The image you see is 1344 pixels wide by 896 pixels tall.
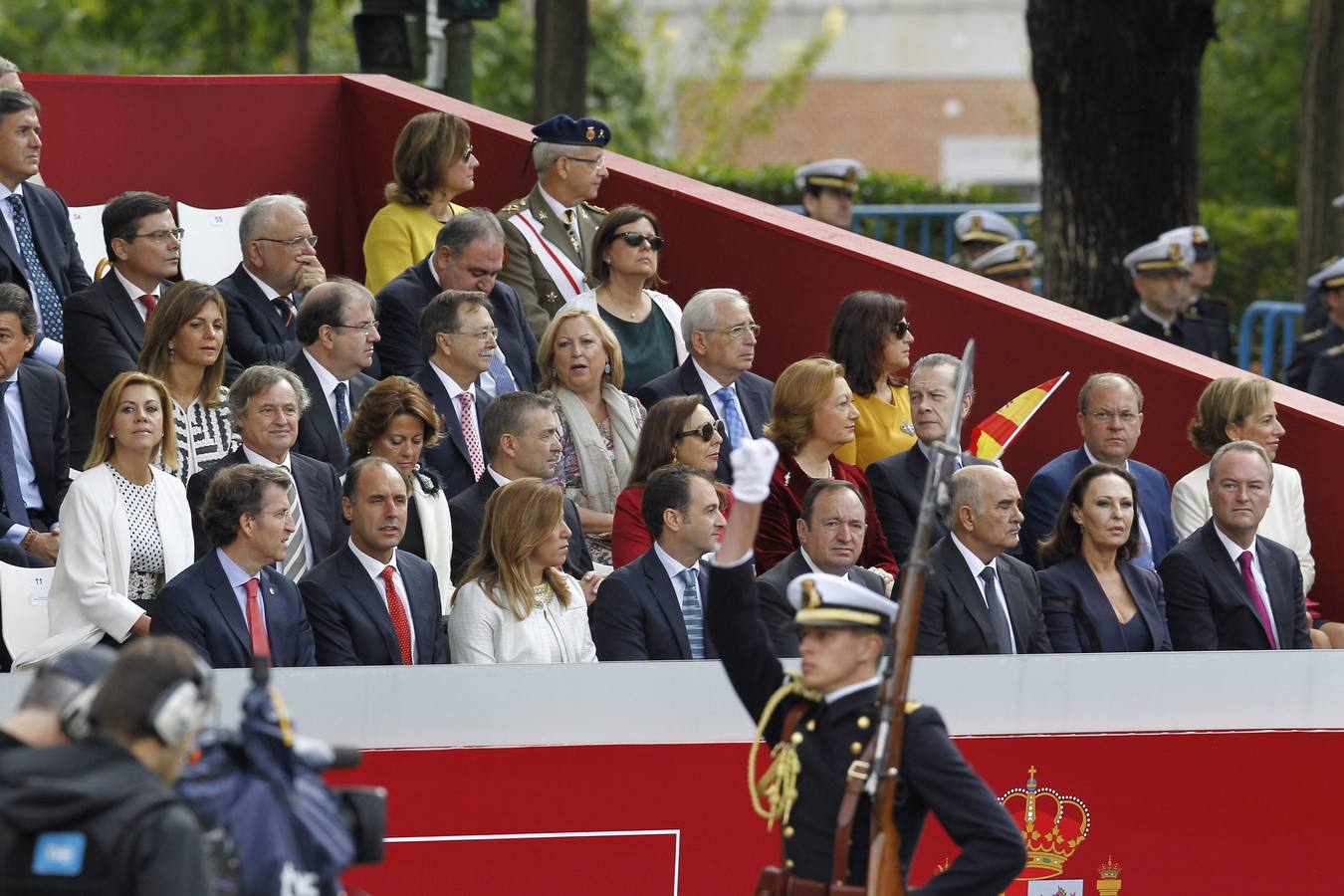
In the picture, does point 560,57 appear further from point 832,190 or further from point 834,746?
point 834,746

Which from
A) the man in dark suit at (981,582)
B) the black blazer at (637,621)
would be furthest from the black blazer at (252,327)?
the man in dark suit at (981,582)

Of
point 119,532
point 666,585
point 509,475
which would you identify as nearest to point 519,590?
point 666,585

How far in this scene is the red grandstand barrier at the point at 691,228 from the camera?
9531 millimetres

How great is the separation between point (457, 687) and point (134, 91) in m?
6.42

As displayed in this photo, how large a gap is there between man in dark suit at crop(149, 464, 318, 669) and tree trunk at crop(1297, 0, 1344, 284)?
11.6 metres

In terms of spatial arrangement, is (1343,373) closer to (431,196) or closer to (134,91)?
(431,196)

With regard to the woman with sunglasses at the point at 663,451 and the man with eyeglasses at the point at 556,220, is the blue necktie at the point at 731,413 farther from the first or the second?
the man with eyeglasses at the point at 556,220

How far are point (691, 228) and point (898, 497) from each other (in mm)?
3009

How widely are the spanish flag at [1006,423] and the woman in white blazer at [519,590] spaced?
7.34 ft

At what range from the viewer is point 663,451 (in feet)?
26.9

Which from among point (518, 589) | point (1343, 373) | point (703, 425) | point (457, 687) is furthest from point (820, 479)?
point (1343, 373)

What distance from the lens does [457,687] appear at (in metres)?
6.72

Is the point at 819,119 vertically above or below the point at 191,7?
below

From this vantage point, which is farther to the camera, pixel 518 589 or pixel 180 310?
pixel 180 310
